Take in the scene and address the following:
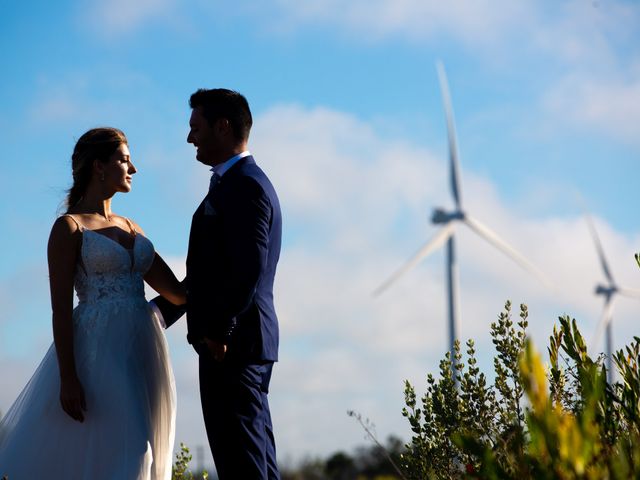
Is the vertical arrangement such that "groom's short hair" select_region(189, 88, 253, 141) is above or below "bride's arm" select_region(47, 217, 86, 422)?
above

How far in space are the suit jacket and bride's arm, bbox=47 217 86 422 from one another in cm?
90

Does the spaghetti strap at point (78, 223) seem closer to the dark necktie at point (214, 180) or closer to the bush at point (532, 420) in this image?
the dark necktie at point (214, 180)

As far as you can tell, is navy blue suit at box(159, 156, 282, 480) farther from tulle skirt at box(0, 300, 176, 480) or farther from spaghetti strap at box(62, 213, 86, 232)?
spaghetti strap at box(62, 213, 86, 232)

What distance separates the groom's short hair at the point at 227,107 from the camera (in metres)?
7.44

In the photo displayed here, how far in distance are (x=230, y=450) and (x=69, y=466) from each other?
129cm

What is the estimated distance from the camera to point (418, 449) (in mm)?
7594

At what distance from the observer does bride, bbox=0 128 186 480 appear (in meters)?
7.12

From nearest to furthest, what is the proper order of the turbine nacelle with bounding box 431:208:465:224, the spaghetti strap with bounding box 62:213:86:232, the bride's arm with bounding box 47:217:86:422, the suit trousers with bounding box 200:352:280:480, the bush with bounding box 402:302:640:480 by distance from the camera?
the bush with bounding box 402:302:640:480 → the suit trousers with bounding box 200:352:280:480 → the bride's arm with bounding box 47:217:86:422 → the spaghetti strap with bounding box 62:213:86:232 → the turbine nacelle with bounding box 431:208:465:224

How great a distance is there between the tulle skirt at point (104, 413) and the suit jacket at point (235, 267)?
0.73m

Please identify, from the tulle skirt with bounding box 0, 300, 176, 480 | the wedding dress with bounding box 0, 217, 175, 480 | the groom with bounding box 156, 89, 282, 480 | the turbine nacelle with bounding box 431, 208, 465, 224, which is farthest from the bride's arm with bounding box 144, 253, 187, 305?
the turbine nacelle with bounding box 431, 208, 465, 224

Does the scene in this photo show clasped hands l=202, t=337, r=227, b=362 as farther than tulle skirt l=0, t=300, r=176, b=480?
No

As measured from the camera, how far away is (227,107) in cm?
746

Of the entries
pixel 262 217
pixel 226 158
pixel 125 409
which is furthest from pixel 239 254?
pixel 125 409

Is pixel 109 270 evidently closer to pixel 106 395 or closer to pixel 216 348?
pixel 106 395
